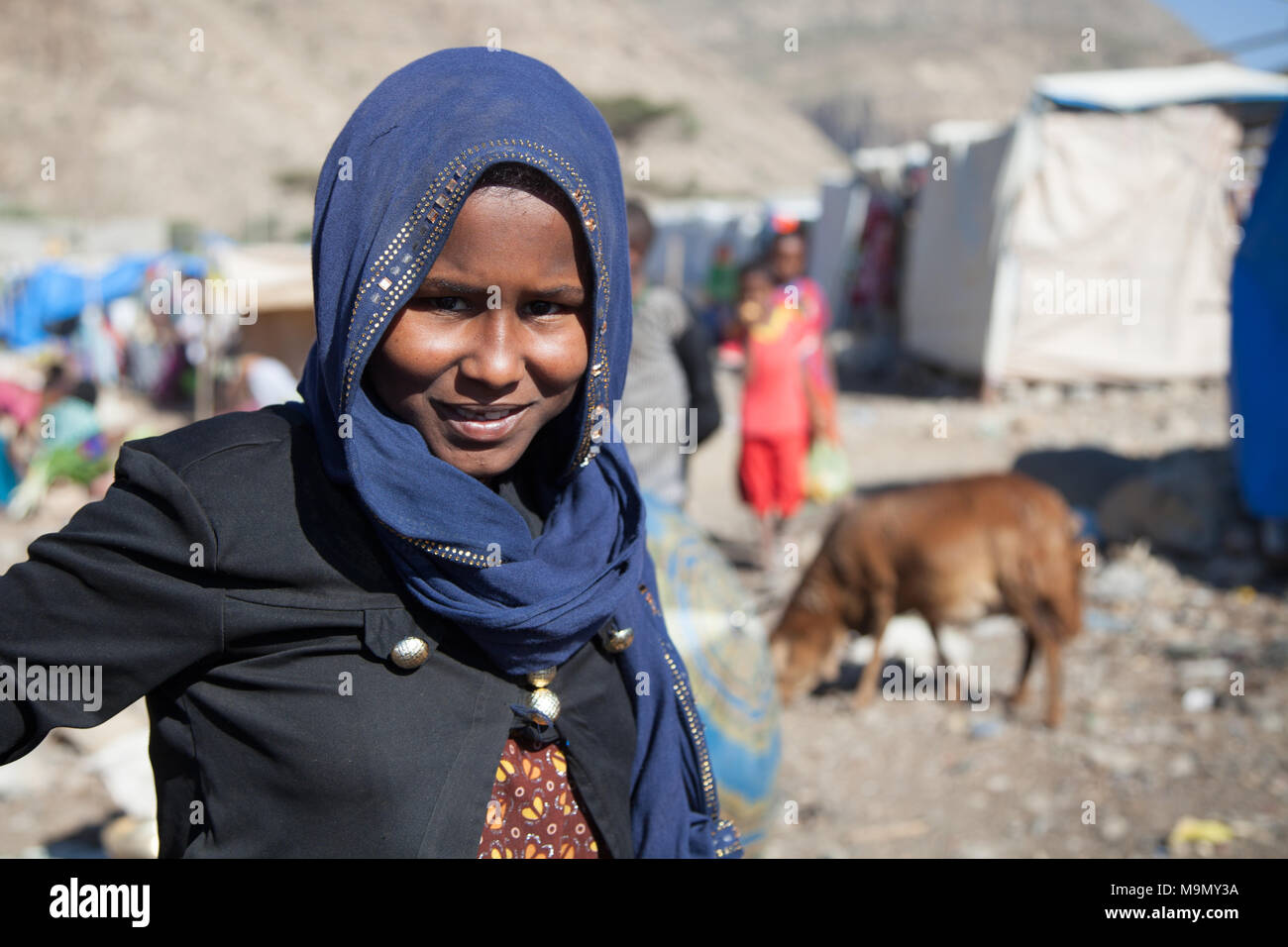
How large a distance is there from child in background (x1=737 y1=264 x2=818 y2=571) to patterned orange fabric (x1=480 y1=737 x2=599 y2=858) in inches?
210

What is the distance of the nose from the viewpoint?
43.7 inches

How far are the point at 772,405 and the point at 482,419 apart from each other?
17.9 feet

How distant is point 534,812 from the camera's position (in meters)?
1.25

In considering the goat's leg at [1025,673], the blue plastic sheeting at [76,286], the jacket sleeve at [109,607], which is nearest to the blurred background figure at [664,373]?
the goat's leg at [1025,673]

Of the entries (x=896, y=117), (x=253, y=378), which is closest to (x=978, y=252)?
(x=253, y=378)

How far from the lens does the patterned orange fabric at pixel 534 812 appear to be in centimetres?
122

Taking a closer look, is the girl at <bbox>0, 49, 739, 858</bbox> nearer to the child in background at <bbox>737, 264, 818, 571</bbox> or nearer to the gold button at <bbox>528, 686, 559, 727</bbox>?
the gold button at <bbox>528, 686, 559, 727</bbox>

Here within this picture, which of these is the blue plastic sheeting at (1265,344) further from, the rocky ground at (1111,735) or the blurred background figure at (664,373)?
the blurred background figure at (664,373)

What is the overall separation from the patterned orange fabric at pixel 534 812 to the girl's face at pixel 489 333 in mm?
372

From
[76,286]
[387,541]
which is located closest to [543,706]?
[387,541]

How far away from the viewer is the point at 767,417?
6520 mm

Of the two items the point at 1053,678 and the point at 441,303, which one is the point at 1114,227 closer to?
Answer: the point at 1053,678

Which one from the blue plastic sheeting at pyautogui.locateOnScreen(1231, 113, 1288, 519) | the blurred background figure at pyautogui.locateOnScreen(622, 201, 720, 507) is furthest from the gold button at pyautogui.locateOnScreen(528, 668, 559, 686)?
the blue plastic sheeting at pyautogui.locateOnScreen(1231, 113, 1288, 519)

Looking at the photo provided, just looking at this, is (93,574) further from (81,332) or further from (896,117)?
(896,117)
